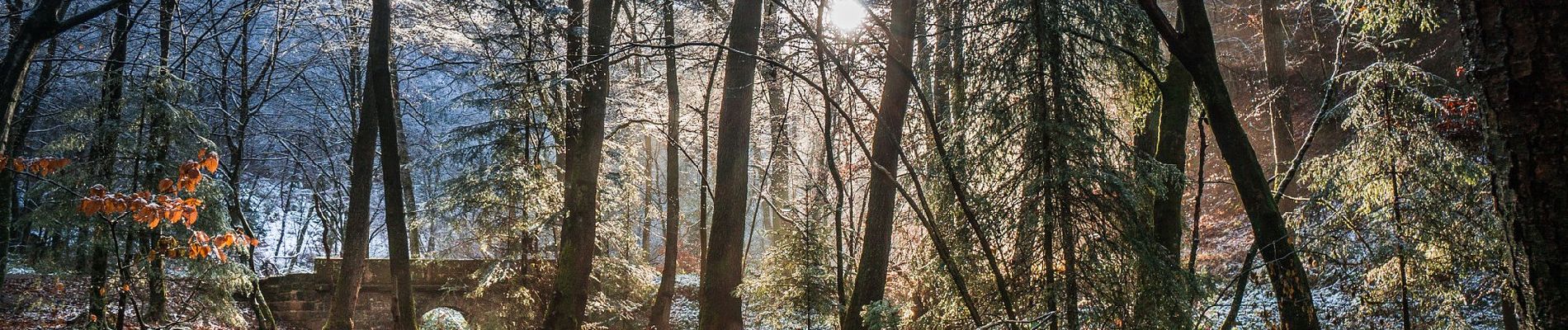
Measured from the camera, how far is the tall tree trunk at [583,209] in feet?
28.8

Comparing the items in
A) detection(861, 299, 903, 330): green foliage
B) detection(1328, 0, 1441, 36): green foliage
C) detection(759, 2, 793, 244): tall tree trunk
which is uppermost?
detection(759, 2, 793, 244): tall tree trunk

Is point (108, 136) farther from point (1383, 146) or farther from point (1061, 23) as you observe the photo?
point (1383, 146)

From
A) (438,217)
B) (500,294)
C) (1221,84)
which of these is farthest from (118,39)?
(1221,84)

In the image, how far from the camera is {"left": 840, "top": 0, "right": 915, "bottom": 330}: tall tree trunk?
247 inches

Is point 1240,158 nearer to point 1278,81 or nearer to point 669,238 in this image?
point 1278,81

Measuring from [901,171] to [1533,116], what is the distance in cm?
839

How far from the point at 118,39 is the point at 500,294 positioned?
5.13 metres

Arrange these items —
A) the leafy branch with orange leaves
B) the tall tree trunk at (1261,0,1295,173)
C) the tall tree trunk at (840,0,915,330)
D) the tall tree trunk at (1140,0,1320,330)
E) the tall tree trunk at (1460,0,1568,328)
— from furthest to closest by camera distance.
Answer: the tall tree trunk at (1261,0,1295,173) < the tall tree trunk at (840,0,915,330) < the leafy branch with orange leaves < the tall tree trunk at (1140,0,1320,330) < the tall tree trunk at (1460,0,1568,328)

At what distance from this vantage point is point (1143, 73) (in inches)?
178

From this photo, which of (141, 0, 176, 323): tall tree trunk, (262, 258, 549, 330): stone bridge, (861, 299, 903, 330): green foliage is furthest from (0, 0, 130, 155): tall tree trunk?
(262, 258, 549, 330): stone bridge

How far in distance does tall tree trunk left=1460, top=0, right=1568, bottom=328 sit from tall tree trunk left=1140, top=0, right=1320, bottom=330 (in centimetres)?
133

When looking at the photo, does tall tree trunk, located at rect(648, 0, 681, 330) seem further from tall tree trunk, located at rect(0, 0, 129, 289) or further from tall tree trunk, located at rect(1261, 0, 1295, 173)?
tall tree trunk, located at rect(1261, 0, 1295, 173)

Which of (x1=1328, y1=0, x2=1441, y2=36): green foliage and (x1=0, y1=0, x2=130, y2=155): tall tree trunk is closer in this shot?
(x1=1328, y1=0, x2=1441, y2=36): green foliage

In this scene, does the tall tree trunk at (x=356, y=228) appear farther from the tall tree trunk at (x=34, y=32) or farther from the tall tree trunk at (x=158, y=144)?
the tall tree trunk at (x=34, y=32)
